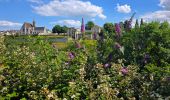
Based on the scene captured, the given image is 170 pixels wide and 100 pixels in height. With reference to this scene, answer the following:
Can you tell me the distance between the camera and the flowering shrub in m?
5.09

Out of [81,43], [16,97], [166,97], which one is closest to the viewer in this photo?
[166,97]

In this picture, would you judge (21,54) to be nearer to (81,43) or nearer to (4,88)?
(4,88)

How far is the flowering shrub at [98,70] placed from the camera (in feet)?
16.7

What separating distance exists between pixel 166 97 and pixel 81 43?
3.25m

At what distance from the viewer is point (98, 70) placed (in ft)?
19.3

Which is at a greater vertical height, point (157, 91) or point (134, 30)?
point (134, 30)

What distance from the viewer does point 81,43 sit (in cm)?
778

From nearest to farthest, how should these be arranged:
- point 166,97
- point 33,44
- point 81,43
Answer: point 166,97, point 81,43, point 33,44

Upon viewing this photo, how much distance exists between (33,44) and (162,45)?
363 cm

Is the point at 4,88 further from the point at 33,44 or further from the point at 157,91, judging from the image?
the point at 33,44

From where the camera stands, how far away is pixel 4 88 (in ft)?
17.6

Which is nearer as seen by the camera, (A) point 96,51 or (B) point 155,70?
(B) point 155,70

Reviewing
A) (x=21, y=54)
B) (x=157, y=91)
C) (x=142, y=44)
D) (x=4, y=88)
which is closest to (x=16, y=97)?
(x=4, y=88)

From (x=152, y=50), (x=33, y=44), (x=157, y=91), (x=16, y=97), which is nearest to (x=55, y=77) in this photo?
(x=16, y=97)
